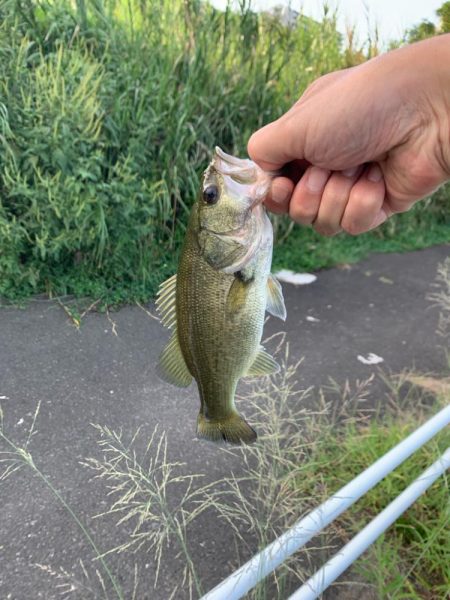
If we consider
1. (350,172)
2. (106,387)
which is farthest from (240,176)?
(106,387)

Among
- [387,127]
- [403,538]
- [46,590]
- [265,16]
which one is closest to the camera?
[387,127]

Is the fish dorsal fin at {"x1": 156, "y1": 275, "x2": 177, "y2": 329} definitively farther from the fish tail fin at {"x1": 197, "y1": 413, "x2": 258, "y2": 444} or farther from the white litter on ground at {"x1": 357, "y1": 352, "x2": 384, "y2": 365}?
the white litter on ground at {"x1": 357, "y1": 352, "x2": 384, "y2": 365}

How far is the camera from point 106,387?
10.5 feet

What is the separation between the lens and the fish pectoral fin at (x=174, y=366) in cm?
139

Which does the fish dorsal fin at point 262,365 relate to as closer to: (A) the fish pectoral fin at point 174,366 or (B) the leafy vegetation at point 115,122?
(A) the fish pectoral fin at point 174,366

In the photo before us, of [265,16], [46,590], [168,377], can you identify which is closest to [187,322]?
[168,377]

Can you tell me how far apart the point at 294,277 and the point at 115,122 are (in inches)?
92.7

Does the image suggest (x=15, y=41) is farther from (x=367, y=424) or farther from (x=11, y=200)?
(x=367, y=424)

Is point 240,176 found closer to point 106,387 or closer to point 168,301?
point 168,301

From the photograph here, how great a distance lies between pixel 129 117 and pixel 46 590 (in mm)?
3371

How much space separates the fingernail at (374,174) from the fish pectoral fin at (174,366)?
86cm

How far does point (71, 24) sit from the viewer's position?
4172mm

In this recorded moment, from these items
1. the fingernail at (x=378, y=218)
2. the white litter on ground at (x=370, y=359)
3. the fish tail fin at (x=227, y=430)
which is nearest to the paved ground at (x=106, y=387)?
the white litter on ground at (x=370, y=359)

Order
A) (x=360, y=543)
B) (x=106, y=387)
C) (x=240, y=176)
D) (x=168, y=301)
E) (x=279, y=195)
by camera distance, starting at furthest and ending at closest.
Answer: (x=106, y=387)
(x=360, y=543)
(x=279, y=195)
(x=168, y=301)
(x=240, y=176)
